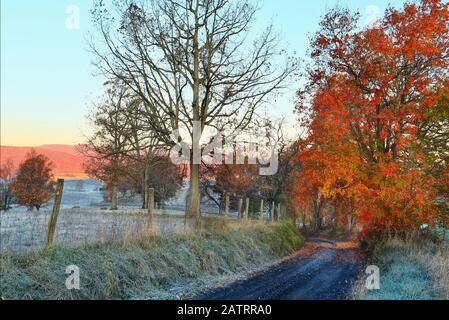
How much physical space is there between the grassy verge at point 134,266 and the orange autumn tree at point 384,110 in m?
8.56

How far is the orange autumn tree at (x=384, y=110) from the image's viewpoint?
1930cm

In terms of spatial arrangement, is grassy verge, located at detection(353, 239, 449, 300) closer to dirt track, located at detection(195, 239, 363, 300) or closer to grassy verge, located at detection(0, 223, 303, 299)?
dirt track, located at detection(195, 239, 363, 300)

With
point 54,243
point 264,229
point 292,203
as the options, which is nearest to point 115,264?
point 54,243

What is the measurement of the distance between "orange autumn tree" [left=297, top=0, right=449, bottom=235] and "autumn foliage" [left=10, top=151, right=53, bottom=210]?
5093 cm

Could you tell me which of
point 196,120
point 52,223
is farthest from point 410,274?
point 196,120

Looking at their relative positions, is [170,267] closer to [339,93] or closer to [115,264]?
[115,264]

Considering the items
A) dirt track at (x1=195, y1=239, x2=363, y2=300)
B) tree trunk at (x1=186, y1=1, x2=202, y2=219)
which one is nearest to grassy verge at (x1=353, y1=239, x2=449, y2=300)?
dirt track at (x1=195, y1=239, x2=363, y2=300)

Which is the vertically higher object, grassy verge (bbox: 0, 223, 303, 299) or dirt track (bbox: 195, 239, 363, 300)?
grassy verge (bbox: 0, 223, 303, 299)

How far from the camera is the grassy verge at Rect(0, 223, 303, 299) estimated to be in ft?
28.2

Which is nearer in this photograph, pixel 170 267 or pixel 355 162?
pixel 170 267

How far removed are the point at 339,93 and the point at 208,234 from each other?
13339 mm

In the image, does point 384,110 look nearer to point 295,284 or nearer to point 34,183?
point 295,284

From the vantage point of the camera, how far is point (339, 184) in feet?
95.3

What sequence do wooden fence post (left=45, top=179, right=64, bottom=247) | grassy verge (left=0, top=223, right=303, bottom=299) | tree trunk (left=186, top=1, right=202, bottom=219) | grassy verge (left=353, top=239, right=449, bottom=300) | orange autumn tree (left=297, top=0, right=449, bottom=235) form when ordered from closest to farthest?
grassy verge (left=0, top=223, right=303, bottom=299) → grassy verge (left=353, top=239, right=449, bottom=300) → wooden fence post (left=45, top=179, right=64, bottom=247) → orange autumn tree (left=297, top=0, right=449, bottom=235) → tree trunk (left=186, top=1, right=202, bottom=219)
